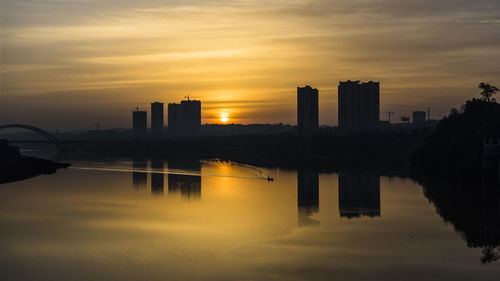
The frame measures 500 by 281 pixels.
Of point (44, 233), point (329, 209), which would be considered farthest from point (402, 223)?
point (44, 233)

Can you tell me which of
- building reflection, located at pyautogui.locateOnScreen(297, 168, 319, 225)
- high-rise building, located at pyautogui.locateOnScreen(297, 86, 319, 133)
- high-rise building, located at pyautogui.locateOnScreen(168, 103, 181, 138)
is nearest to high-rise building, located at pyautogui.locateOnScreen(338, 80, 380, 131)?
high-rise building, located at pyautogui.locateOnScreen(297, 86, 319, 133)

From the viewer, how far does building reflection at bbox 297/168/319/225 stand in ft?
71.6

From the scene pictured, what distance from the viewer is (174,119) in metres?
186

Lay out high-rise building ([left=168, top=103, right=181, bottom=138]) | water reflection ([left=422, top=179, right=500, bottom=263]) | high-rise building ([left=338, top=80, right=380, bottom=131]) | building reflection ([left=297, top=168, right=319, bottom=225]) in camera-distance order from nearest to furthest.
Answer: water reflection ([left=422, top=179, right=500, bottom=263])
building reflection ([left=297, top=168, right=319, bottom=225])
high-rise building ([left=338, top=80, right=380, bottom=131])
high-rise building ([left=168, top=103, right=181, bottom=138])

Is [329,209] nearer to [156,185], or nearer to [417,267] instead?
[417,267]

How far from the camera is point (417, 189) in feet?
102

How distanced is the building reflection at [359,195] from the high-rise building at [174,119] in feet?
469

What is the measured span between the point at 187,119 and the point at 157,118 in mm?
9828

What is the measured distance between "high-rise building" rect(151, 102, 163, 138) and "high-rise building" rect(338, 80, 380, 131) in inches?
2754

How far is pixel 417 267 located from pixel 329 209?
9742 millimetres

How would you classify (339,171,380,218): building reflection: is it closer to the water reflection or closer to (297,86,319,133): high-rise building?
the water reflection

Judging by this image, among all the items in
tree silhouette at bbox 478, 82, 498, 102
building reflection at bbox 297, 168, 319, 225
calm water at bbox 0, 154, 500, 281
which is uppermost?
tree silhouette at bbox 478, 82, 498, 102

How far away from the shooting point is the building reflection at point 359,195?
23.0 m

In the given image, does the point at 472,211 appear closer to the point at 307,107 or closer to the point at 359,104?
the point at 359,104
